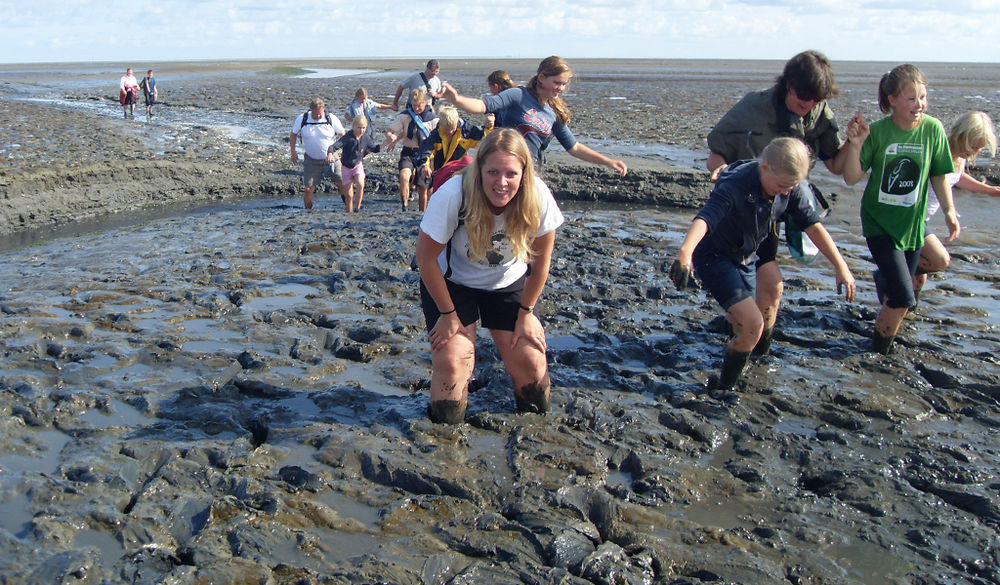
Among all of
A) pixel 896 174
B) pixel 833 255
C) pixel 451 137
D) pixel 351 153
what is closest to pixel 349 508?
pixel 833 255

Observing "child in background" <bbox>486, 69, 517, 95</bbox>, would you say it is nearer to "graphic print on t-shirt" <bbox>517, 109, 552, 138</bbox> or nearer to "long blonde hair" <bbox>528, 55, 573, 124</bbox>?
"long blonde hair" <bbox>528, 55, 573, 124</bbox>

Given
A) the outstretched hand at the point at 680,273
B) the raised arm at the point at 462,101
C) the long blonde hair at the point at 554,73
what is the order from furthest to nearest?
the long blonde hair at the point at 554,73, the raised arm at the point at 462,101, the outstretched hand at the point at 680,273

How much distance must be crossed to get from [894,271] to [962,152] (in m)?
1.07

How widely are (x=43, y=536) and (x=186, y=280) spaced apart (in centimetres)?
419

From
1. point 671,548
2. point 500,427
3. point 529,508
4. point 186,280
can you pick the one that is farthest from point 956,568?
point 186,280

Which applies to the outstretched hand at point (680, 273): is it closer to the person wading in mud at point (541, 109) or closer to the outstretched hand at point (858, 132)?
the outstretched hand at point (858, 132)

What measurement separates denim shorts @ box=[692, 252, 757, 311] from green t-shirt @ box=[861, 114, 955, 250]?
3.52ft

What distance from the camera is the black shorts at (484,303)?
429 cm

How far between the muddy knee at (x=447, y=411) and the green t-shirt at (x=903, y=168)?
121 inches

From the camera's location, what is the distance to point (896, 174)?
5.09 meters

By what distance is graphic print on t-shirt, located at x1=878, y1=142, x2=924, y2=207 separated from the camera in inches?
199

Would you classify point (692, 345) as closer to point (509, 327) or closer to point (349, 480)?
point (509, 327)

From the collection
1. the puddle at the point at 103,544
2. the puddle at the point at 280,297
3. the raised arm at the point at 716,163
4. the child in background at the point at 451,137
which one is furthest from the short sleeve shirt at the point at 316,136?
the puddle at the point at 103,544

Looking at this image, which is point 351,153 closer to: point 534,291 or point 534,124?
point 534,124
